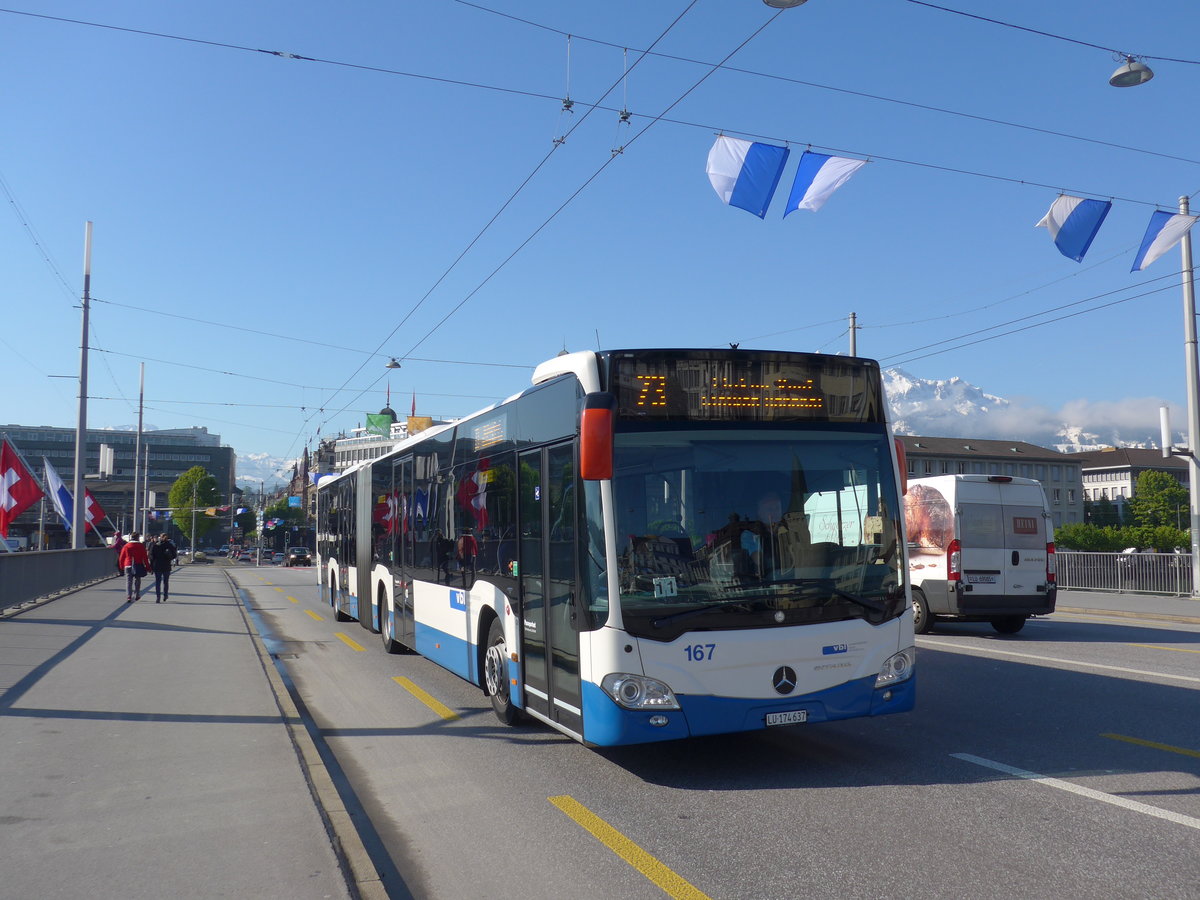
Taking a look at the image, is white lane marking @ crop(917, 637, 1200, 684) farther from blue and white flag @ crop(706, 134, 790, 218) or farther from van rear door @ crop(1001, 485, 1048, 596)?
blue and white flag @ crop(706, 134, 790, 218)

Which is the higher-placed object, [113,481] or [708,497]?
[113,481]

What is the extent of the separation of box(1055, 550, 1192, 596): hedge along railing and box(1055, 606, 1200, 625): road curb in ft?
14.6

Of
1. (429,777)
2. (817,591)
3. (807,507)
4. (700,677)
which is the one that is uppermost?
(807,507)

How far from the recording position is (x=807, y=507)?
7176 mm

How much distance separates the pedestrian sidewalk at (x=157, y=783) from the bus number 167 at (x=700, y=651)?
2418 millimetres

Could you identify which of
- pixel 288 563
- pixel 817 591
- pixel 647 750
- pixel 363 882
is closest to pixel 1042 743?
pixel 817 591

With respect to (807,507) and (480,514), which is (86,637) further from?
(807,507)

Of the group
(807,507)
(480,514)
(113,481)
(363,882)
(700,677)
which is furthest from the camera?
(113,481)

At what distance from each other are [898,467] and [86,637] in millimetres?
13115

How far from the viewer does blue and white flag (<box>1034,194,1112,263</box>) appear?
1591 centimetres

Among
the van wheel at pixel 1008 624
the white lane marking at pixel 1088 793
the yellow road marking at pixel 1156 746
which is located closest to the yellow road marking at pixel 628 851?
the white lane marking at pixel 1088 793

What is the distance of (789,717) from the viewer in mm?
6902

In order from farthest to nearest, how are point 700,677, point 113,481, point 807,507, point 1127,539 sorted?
point 113,481 < point 1127,539 < point 807,507 < point 700,677

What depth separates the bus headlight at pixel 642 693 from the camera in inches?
262
